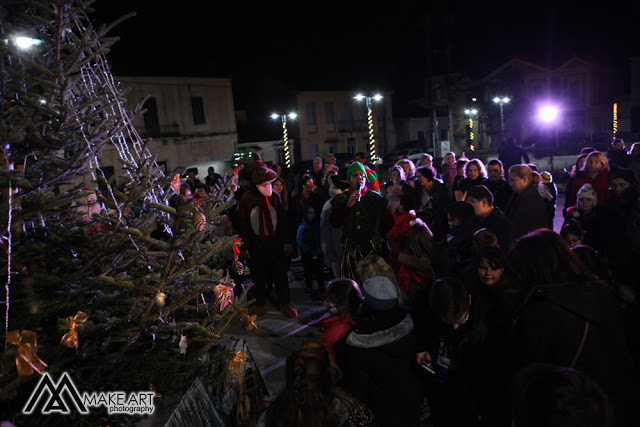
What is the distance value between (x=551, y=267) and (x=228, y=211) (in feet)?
15.9

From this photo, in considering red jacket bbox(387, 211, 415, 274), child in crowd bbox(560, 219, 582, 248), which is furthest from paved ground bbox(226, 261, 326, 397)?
child in crowd bbox(560, 219, 582, 248)

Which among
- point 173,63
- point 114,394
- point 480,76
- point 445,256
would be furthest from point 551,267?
point 480,76

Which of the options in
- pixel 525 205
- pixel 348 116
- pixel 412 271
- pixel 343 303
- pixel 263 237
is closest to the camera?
pixel 343 303

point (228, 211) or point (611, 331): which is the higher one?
point (228, 211)

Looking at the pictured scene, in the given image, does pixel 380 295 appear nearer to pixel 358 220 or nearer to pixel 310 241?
pixel 358 220

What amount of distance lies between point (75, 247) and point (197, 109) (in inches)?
1133

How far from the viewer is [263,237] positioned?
218 inches

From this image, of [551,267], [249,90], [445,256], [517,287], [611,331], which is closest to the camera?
[611,331]

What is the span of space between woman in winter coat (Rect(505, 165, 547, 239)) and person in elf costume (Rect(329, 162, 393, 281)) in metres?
1.57

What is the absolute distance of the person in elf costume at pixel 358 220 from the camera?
5.07 m

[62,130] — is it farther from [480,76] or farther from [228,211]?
[480,76]

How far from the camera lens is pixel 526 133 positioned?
135 ft

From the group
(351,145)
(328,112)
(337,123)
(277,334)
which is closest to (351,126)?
(337,123)

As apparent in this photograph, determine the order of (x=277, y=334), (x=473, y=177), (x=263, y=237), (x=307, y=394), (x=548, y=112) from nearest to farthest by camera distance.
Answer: (x=307, y=394) < (x=277, y=334) < (x=263, y=237) < (x=473, y=177) < (x=548, y=112)
